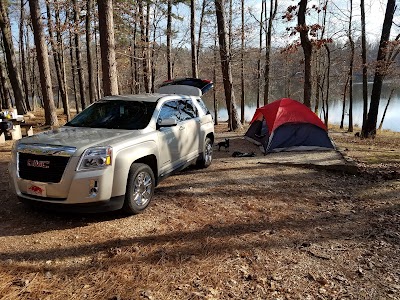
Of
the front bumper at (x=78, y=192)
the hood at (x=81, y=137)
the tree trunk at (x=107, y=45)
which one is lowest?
the front bumper at (x=78, y=192)

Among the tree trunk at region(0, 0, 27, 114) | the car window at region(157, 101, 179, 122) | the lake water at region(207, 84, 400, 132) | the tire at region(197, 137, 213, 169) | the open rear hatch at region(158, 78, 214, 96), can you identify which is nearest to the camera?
the car window at region(157, 101, 179, 122)

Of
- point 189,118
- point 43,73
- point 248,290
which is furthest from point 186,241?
point 43,73

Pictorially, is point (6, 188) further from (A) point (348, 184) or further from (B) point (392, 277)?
(A) point (348, 184)

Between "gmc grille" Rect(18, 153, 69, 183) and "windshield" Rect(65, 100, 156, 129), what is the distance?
50.7 inches

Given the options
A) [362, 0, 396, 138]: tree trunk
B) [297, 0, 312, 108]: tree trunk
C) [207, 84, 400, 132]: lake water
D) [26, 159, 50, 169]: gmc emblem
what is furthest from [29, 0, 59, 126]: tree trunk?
[207, 84, 400, 132]: lake water

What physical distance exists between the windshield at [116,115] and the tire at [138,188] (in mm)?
821

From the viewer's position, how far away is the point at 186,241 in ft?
12.8

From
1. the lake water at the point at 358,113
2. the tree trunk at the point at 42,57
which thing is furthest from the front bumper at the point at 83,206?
the lake water at the point at 358,113

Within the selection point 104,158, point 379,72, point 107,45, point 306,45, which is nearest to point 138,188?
point 104,158

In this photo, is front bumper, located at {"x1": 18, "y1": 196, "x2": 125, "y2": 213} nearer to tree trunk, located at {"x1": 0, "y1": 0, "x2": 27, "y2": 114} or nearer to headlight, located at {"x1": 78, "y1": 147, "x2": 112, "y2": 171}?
headlight, located at {"x1": 78, "y1": 147, "x2": 112, "y2": 171}

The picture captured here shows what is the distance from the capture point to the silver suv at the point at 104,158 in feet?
12.9

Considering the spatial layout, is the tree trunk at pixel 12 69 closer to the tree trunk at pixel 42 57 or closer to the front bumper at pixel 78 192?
the tree trunk at pixel 42 57

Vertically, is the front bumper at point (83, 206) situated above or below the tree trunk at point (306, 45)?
below

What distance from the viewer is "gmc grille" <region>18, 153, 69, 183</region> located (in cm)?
394
